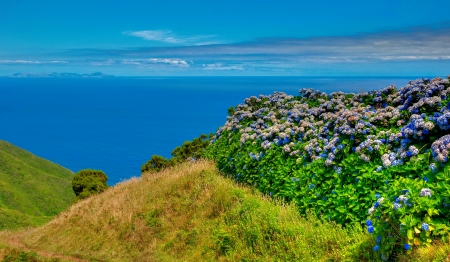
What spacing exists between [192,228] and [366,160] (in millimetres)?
4736

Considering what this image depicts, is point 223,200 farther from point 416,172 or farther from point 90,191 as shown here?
point 90,191

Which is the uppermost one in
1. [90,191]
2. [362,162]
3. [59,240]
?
[362,162]

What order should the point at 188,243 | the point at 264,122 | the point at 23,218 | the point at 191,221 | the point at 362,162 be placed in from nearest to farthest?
the point at 362,162 < the point at 188,243 < the point at 191,221 < the point at 264,122 < the point at 23,218

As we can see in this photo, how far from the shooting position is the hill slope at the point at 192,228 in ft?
24.5

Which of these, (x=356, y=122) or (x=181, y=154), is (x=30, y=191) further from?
(x=356, y=122)

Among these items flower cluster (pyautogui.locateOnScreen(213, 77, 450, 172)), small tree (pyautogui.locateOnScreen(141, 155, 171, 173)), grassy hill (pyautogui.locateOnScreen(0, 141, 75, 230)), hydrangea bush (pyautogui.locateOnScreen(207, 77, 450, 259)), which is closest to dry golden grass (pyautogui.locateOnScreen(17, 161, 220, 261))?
hydrangea bush (pyautogui.locateOnScreen(207, 77, 450, 259))

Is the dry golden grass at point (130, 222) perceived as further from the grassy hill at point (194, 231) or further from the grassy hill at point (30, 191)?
the grassy hill at point (30, 191)

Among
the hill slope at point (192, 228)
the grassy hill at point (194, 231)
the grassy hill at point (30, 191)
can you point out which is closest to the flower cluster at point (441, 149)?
the grassy hill at point (194, 231)

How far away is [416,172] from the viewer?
643 centimetres

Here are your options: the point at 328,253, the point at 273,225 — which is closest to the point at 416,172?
the point at 328,253

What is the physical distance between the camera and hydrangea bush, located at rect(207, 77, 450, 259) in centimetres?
538

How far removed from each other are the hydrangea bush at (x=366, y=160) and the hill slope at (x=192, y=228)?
48cm

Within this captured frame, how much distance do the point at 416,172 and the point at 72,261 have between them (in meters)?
8.66

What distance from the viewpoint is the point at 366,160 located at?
730cm
